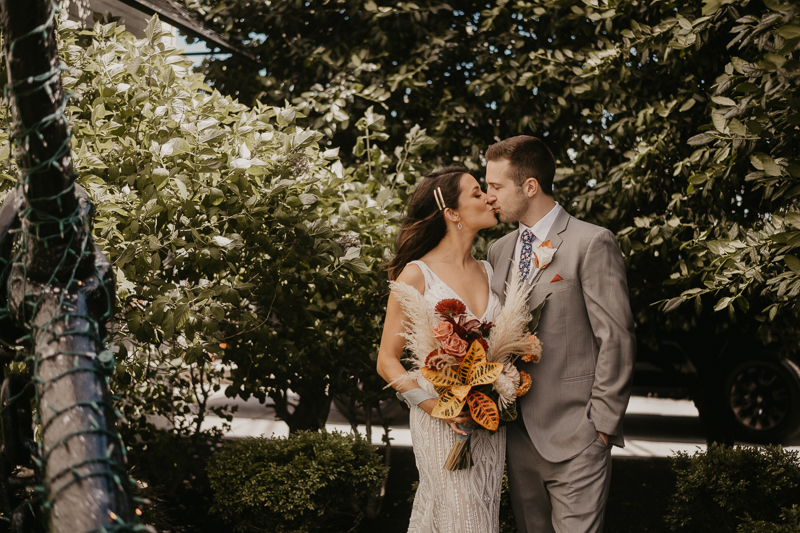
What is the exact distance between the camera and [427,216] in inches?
136

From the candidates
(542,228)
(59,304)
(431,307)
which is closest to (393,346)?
(431,307)

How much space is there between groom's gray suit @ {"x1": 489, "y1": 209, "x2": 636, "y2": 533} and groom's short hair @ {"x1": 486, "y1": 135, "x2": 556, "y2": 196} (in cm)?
25

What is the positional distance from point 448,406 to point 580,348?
0.69 m

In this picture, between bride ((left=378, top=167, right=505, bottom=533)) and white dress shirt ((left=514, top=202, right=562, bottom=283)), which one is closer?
bride ((left=378, top=167, right=505, bottom=533))

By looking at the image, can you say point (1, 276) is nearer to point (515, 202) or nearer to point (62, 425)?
point (62, 425)

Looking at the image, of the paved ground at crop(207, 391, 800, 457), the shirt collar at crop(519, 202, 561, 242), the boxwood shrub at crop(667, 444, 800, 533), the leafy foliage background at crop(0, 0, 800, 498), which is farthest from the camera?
the paved ground at crop(207, 391, 800, 457)

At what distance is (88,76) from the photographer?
379cm

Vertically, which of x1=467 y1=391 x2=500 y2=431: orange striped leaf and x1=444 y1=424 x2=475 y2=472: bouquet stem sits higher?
x1=467 y1=391 x2=500 y2=431: orange striped leaf

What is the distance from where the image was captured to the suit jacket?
2760 mm

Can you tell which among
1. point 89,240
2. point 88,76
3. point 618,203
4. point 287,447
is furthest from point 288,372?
point 89,240

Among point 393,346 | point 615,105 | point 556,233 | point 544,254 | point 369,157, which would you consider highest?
point 615,105

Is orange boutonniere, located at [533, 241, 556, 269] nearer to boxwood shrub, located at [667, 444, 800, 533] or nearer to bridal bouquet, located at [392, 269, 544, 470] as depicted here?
bridal bouquet, located at [392, 269, 544, 470]

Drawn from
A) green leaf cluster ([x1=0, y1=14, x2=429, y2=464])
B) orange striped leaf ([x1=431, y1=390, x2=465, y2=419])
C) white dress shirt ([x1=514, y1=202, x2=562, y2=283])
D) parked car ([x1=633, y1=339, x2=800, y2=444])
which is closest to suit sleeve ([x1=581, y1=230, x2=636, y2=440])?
white dress shirt ([x1=514, y1=202, x2=562, y2=283])

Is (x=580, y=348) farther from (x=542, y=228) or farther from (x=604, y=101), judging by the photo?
(x=604, y=101)
